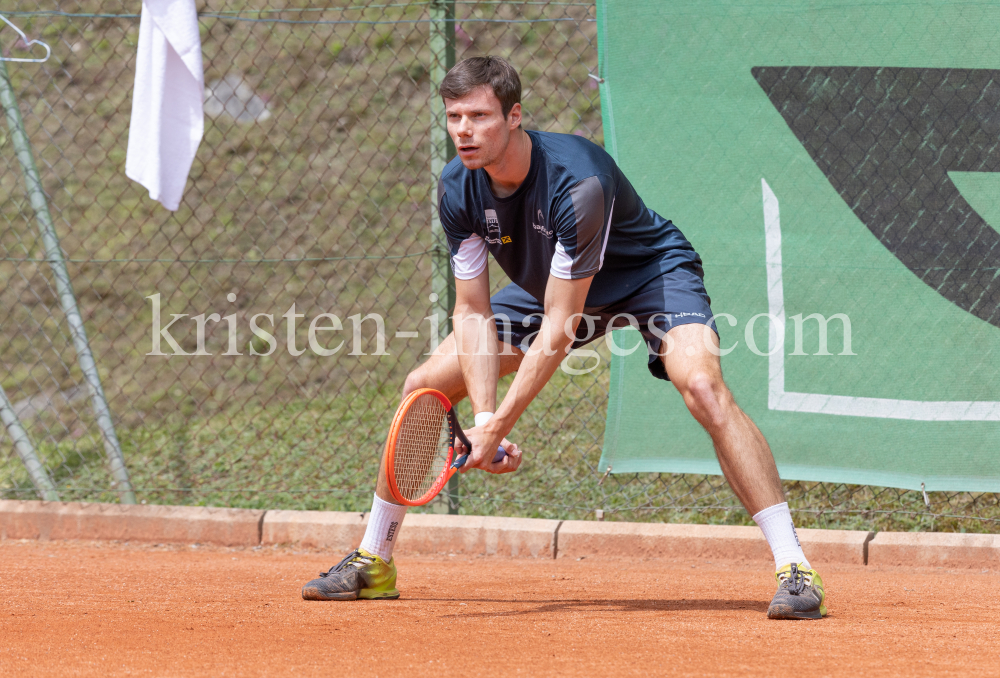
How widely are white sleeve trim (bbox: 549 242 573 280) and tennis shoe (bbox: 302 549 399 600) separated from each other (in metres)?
1.12

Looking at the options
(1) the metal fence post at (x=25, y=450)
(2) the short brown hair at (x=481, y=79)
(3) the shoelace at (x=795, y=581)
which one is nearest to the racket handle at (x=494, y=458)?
(3) the shoelace at (x=795, y=581)

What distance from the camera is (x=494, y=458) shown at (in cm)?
288

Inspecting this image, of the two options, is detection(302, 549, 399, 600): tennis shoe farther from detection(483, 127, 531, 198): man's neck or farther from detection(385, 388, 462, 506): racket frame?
detection(483, 127, 531, 198): man's neck

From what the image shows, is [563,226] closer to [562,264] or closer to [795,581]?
[562,264]

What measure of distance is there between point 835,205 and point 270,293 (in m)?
4.87

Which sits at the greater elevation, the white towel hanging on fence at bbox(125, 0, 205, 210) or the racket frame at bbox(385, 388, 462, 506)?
the white towel hanging on fence at bbox(125, 0, 205, 210)

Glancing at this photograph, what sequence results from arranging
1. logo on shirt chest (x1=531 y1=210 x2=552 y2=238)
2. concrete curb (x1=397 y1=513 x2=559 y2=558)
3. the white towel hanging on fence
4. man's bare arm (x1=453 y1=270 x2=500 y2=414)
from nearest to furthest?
logo on shirt chest (x1=531 y1=210 x2=552 y2=238), man's bare arm (x1=453 y1=270 x2=500 y2=414), concrete curb (x1=397 y1=513 x2=559 y2=558), the white towel hanging on fence

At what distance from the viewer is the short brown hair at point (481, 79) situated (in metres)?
2.86

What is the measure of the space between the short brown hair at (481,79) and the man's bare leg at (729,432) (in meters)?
0.94

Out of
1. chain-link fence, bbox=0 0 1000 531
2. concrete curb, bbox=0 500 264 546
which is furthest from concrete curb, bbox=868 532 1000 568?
concrete curb, bbox=0 500 264 546

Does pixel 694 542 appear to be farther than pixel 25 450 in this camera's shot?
No

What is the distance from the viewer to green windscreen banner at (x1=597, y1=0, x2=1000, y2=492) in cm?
386

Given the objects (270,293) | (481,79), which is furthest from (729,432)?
(270,293)

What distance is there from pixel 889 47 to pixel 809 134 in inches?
17.4
